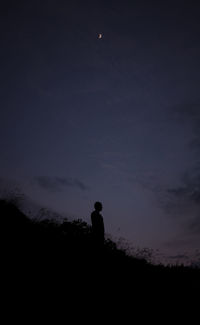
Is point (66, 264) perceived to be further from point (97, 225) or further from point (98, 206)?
point (98, 206)

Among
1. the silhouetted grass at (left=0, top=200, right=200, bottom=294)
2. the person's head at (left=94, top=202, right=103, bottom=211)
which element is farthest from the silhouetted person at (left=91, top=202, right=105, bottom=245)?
the silhouetted grass at (left=0, top=200, right=200, bottom=294)

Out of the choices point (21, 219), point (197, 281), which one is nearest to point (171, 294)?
point (197, 281)

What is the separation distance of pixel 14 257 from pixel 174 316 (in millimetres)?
4027

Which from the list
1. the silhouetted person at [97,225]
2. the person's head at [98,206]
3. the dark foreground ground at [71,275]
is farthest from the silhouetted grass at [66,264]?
the person's head at [98,206]

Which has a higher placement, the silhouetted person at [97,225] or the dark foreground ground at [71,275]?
the silhouetted person at [97,225]

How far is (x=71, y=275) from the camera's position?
6570 millimetres

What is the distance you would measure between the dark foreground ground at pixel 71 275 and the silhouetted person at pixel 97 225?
14.2 inches

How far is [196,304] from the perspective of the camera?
6707mm

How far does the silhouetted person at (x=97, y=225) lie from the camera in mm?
9711

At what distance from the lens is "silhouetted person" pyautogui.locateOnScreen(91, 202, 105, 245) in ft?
31.9

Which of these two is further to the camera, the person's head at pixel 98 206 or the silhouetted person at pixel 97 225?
the person's head at pixel 98 206

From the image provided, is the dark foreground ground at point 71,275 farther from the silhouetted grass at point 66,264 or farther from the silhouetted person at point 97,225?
the silhouetted person at point 97,225

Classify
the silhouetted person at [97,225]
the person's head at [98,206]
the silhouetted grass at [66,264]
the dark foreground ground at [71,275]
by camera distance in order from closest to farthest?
1. the dark foreground ground at [71,275]
2. the silhouetted grass at [66,264]
3. the silhouetted person at [97,225]
4. the person's head at [98,206]

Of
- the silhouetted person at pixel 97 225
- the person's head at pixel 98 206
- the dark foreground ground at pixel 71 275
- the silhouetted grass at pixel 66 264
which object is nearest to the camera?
the dark foreground ground at pixel 71 275
